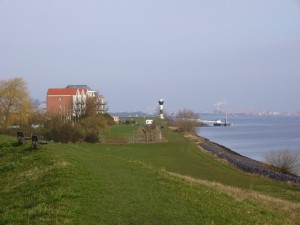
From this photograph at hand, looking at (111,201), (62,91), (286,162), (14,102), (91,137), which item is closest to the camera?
(111,201)

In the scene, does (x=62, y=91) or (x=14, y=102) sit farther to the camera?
(x=62, y=91)

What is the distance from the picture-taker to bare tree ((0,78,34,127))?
67.7 meters

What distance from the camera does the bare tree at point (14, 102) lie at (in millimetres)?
67688

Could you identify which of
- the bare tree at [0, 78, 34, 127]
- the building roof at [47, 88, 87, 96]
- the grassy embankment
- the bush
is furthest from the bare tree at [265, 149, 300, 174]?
the building roof at [47, 88, 87, 96]

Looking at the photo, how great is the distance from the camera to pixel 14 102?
229 ft

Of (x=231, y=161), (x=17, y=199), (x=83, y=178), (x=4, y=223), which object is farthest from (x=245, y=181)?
(x=4, y=223)

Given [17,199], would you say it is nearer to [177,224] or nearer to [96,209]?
[96,209]

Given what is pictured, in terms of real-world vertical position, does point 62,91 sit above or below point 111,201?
above

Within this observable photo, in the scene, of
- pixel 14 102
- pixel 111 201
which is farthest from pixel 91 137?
pixel 111 201

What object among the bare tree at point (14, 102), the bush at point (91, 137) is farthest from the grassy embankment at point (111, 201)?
the bare tree at point (14, 102)

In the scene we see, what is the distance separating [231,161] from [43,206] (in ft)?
138

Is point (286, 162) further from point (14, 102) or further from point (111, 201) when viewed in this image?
point (14, 102)

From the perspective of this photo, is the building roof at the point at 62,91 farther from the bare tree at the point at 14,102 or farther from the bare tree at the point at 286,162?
the bare tree at the point at 286,162

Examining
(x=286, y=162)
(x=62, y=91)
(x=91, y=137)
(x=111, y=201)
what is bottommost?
(x=286, y=162)
